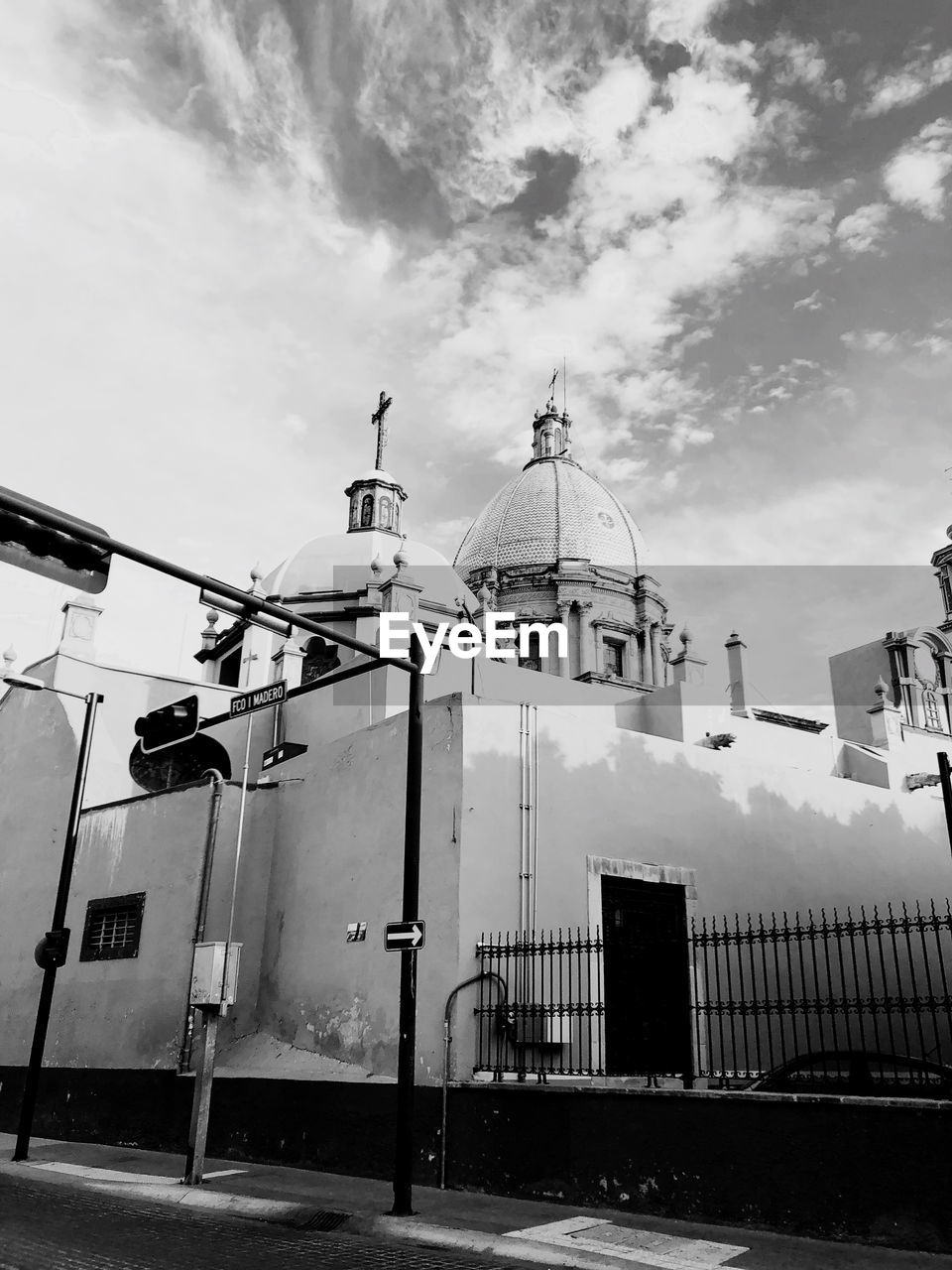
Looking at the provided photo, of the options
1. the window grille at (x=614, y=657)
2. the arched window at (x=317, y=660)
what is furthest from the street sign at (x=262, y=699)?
the window grille at (x=614, y=657)

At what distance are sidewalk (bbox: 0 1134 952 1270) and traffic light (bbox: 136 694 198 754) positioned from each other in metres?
4.55

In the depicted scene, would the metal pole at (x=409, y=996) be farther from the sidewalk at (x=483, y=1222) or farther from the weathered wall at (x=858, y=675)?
the weathered wall at (x=858, y=675)

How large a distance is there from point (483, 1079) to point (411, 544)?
99.3 ft

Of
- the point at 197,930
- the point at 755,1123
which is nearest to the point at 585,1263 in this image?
the point at 755,1123

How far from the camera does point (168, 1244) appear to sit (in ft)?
26.1

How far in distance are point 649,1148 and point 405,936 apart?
9.64 ft

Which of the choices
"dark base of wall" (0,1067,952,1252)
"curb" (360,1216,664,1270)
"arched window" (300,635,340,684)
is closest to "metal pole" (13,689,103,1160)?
"dark base of wall" (0,1067,952,1252)

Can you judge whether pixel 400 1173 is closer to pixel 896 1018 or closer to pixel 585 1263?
pixel 585 1263

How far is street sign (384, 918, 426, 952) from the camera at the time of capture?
32.0ft

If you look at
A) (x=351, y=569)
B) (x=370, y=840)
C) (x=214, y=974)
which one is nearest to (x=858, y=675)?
(x=351, y=569)

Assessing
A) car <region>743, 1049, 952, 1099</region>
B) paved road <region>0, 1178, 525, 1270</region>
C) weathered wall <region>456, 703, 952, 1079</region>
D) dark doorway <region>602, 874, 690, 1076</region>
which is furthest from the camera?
dark doorway <region>602, 874, 690, 1076</region>

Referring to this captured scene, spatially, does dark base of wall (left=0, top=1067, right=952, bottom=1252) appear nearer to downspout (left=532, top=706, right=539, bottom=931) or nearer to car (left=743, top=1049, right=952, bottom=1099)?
car (left=743, top=1049, right=952, bottom=1099)

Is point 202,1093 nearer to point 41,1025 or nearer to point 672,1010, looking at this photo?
point 41,1025

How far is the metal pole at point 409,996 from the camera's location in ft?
30.2
